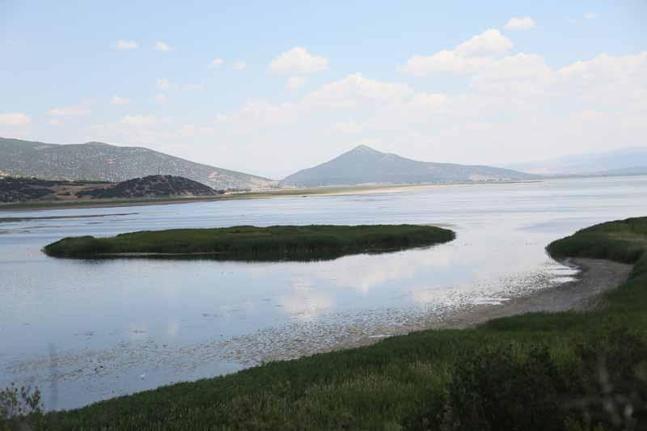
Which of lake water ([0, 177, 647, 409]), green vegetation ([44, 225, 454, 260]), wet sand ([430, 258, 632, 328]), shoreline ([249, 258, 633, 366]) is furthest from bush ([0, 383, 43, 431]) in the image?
green vegetation ([44, 225, 454, 260])

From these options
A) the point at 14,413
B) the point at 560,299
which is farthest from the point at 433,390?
the point at 560,299

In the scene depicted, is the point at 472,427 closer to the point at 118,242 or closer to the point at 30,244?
the point at 118,242

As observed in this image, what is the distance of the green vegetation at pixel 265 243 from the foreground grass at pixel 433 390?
120 feet

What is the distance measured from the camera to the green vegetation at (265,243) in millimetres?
58375

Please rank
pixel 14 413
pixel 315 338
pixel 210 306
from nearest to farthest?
pixel 14 413, pixel 315 338, pixel 210 306

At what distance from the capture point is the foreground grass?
8961mm

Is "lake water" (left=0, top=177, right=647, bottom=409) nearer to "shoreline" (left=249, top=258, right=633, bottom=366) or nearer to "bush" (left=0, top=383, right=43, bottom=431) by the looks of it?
"shoreline" (left=249, top=258, right=633, bottom=366)

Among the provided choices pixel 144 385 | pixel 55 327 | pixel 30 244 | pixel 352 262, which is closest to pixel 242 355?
pixel 144 385

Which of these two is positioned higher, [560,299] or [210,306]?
[560,299]

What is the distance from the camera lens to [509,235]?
225 ft

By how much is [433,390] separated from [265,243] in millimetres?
47231

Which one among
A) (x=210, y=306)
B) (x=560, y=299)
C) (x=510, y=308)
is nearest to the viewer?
(x=510, y=308)

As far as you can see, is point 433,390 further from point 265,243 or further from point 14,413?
point 265,243

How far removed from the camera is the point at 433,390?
13062 mm
